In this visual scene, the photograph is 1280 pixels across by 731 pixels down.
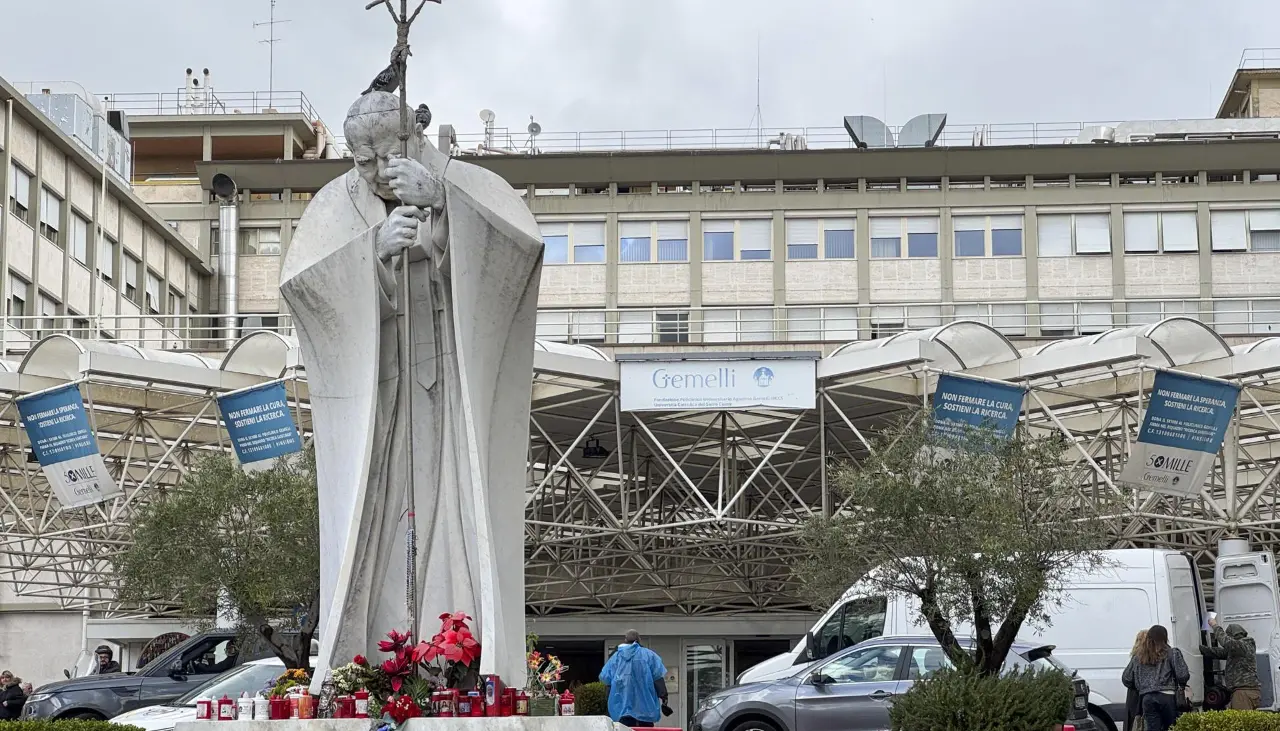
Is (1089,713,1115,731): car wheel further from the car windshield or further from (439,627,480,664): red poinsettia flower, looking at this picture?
(439,627,480,664): red poinsettia flower

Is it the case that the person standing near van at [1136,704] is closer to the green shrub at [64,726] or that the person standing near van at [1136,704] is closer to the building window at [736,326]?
the green shrub at [64,726]

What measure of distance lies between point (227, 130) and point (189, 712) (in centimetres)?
4293

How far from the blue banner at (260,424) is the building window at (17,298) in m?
20.0

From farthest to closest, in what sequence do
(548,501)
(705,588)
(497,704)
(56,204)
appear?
1. (56,204)
2. (705,588)
3. (548,501)
4. (497,704)

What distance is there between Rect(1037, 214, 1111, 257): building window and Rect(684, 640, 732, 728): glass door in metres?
Result: 17.7

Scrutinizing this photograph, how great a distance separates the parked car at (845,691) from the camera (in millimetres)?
19250

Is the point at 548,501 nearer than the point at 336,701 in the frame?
No

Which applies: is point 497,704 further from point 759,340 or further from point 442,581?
point 759,340

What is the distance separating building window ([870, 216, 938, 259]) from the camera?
53.9m

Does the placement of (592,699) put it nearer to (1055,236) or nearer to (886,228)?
(886,228)

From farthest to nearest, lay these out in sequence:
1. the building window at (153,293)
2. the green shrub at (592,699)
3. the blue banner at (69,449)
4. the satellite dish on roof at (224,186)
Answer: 1. the satellite dish on roof at (224,186)
2. the building window at (153,293)
3. the blue banner at (69,449)
4. the green shrub at (592,699)

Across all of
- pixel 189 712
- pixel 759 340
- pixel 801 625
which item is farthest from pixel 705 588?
pixel 189 712

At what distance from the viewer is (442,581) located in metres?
11.3

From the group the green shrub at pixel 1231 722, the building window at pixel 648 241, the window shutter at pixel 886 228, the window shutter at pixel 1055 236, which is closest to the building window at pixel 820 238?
the window shutter at pixel 886 228
